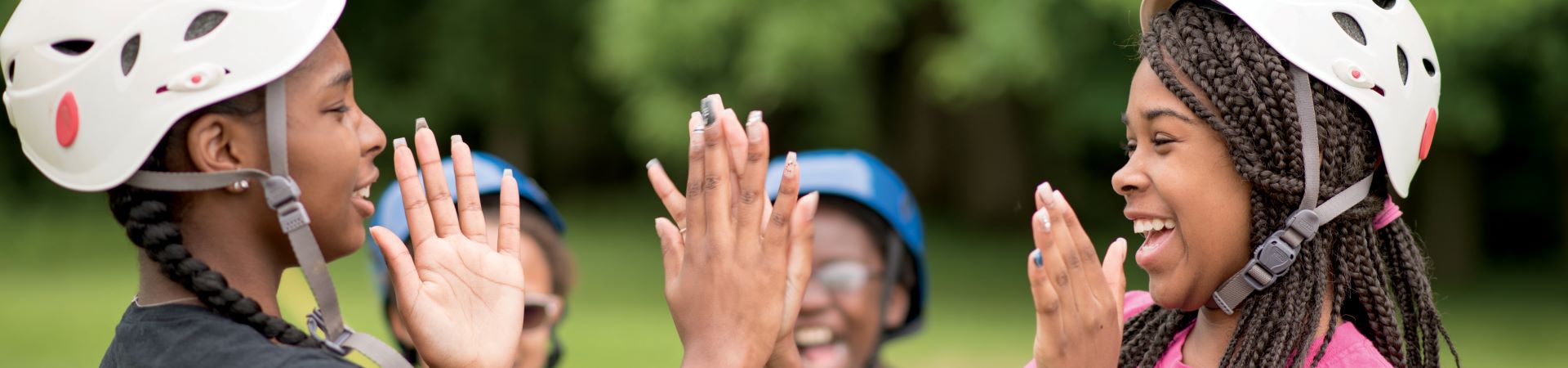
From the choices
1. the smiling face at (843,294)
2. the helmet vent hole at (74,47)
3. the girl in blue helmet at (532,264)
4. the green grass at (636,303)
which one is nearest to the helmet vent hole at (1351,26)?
the smiling face at (843,294)

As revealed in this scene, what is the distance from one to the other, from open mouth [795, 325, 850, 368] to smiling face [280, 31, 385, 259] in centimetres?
237

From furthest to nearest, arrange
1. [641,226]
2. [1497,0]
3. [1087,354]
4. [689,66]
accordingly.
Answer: [641,226]
[689,66]
[1497,0]
[1087,354]

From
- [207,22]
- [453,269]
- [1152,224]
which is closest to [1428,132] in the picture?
[1152,224]

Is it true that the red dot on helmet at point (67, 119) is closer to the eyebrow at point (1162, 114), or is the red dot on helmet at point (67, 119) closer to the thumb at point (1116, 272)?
the thumb at point (1116, 272)

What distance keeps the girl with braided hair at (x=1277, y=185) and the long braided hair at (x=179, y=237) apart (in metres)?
1.47

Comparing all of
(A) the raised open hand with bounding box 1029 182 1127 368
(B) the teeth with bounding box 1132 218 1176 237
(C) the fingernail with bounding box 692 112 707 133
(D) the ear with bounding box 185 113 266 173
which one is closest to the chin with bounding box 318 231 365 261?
(D) the ear with bounding box 185 113 266 173

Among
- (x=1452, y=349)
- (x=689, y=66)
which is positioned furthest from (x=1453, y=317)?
(x=1452, y=349)

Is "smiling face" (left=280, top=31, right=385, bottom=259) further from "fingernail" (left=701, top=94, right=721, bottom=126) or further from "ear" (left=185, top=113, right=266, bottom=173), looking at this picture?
"fingernail" (left=701, top=94, right=721, bottom=126)

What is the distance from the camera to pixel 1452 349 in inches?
122

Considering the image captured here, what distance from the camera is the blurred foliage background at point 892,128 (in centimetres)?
1106

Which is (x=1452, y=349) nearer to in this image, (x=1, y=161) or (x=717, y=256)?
(x=717, y=256)

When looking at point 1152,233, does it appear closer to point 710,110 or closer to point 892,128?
point 710,110

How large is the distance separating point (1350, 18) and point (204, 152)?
229cm

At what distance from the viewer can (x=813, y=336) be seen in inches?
196
